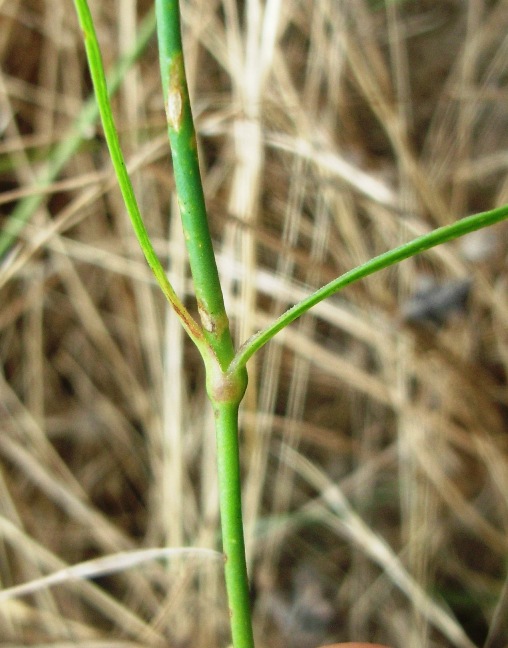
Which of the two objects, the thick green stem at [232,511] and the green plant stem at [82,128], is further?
the green plant stem at [82,128]

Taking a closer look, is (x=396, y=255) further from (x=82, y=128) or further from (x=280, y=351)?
(x=280, y=351)

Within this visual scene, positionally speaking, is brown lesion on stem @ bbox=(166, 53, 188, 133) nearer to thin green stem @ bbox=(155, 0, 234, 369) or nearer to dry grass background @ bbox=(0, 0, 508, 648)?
thin green stem @ bbox=(155, 0, 234, 369)

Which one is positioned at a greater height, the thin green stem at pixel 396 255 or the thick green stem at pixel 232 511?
the thin green stem at pixel 396 255

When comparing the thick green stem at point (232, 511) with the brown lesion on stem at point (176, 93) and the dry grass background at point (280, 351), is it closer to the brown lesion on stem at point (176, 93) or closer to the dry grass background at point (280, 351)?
the brown lesion on stem at point (176, 93)

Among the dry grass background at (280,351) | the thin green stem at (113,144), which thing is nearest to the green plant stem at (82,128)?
the dry grass background at (280,351)

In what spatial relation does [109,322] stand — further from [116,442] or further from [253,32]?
[253,32]

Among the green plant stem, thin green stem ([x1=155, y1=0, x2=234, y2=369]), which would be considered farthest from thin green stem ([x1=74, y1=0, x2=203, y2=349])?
the green plant stem
